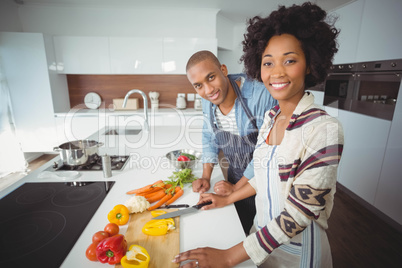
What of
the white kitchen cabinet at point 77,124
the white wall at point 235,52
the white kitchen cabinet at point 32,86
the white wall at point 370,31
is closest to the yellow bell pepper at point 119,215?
the white wall at point 370,31

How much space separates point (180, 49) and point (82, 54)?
5.03 ft

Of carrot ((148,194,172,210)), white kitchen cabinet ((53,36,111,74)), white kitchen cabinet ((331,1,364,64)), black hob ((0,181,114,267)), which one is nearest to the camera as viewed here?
black hob ((0,181,114,267))

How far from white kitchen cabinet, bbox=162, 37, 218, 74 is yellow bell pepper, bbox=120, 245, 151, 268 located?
3.11 meters

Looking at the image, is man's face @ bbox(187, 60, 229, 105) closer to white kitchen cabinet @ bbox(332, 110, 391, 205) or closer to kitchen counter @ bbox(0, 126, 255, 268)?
kitchen counter @ bbox(0, 126, 255, 268)

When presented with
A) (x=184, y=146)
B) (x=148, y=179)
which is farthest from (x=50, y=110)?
(x=148, y=179)

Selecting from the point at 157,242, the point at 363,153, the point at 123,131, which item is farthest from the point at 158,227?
the point at 363,153

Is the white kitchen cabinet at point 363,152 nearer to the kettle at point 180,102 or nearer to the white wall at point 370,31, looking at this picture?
the white wall at point 370,31

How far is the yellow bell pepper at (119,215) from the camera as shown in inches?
32.5

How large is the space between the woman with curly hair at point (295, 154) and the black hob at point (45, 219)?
431 mm

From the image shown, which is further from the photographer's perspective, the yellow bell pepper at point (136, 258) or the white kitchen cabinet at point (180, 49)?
the white kitchen cabinet at point (180, 49)

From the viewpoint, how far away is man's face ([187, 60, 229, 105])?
1.19 meters

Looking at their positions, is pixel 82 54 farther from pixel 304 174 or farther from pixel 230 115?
pixel 304 174

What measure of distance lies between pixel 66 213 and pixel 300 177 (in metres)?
0.93

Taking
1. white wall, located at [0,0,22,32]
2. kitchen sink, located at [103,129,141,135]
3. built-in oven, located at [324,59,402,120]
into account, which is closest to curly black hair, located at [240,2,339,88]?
kitchen sink, located at [103,129,141,135]
